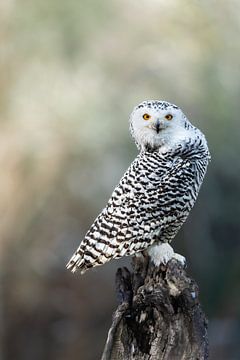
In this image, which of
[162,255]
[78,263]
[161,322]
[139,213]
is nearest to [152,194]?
[139,213]

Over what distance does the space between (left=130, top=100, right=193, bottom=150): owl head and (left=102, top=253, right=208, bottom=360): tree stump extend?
2.22ft

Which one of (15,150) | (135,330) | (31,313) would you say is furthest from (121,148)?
(135,330)

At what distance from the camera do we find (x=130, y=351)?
11.7ft

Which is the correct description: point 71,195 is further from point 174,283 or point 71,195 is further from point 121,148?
point 174,283

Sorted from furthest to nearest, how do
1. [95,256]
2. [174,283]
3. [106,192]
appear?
[106,192] → [95,256] → [174,283]

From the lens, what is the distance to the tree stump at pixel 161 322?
11.4ft

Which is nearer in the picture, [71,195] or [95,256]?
[95,256]

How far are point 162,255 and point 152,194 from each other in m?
0.29

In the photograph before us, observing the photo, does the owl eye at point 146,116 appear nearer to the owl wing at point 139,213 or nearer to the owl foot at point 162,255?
the owl wing at point 139,213

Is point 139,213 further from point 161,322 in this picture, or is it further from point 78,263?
point 161,322

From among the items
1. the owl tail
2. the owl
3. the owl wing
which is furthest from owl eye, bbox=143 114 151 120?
the owl tail

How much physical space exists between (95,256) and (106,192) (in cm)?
330

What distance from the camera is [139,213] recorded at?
3957mm

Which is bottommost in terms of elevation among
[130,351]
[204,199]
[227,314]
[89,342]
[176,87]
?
[130,351]
